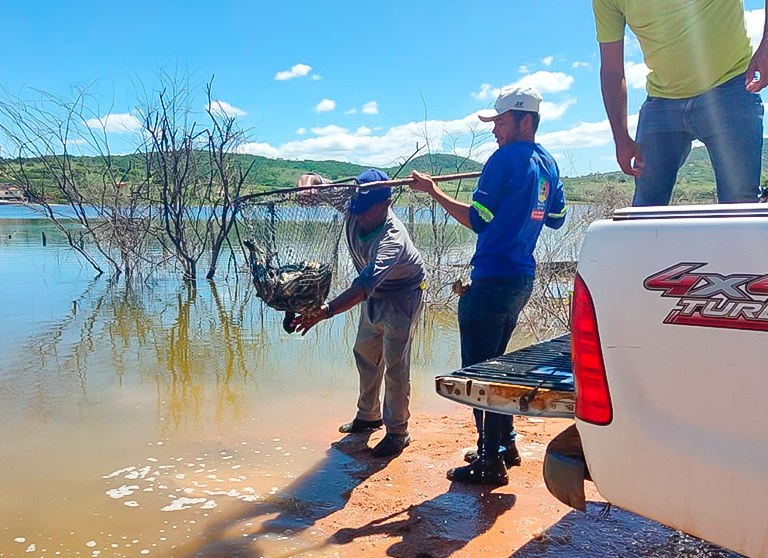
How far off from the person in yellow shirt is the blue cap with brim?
1.65m

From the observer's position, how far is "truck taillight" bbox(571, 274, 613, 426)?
189 cm

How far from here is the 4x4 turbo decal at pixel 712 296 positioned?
1.59 m

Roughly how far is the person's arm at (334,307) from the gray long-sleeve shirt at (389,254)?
23 cm

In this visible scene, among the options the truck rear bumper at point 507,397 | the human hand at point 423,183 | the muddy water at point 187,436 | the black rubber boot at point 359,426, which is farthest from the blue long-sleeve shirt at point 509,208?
the black rubber boot at point 359,426

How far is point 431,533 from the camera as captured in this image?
3605mm

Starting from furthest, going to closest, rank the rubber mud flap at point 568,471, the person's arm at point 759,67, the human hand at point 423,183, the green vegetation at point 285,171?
the green vegetation at point 285,171 → the human hand at point 423,183 → the person's arm at point 759,67 → the rubber mud flap at point 568,471

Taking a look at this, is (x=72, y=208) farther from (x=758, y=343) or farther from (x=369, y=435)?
(x=758, y=343)

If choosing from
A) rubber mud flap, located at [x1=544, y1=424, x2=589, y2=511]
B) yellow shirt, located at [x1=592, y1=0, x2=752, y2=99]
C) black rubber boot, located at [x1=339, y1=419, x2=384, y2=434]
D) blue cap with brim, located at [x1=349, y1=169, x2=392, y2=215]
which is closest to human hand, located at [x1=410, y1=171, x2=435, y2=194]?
blue cap with brim, located at [x1=349, y1=169, x2=392, y2=215]

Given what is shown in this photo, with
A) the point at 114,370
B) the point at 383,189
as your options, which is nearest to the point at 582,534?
the point at 383,189

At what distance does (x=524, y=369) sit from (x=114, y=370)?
19.2 ft

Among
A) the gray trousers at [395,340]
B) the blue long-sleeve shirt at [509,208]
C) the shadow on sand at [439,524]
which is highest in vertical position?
the blue long-sleeve shirt at [509,208]

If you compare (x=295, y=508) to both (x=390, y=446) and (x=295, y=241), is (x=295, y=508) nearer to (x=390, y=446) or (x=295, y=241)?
(x=390, y=446)

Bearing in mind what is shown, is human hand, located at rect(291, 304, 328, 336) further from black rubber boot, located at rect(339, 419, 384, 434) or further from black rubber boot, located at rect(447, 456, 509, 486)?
black rubber boot, located at rect(339, 419, 384, 434)

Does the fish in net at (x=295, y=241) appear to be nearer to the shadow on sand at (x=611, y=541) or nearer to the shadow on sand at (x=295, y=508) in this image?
the shadow on sand at (x=295, y=508)
